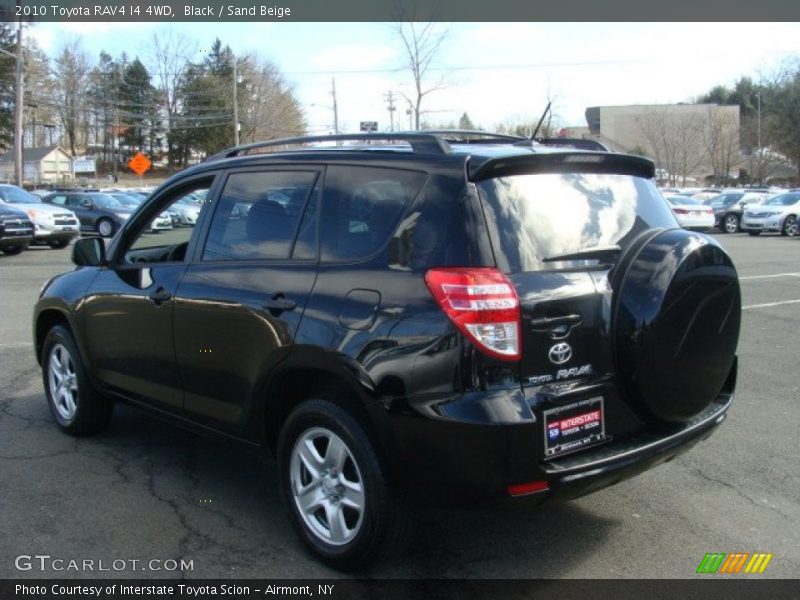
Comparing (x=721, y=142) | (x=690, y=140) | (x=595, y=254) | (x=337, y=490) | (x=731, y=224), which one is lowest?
(x=337, y=490)

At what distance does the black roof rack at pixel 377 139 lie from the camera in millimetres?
3283

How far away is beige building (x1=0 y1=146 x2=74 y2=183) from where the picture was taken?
80.4m

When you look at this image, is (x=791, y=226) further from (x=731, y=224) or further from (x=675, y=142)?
(x=675, y=142)

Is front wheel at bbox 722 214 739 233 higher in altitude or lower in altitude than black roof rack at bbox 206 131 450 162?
lower

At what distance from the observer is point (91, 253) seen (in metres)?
4.92

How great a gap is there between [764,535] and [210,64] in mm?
82139

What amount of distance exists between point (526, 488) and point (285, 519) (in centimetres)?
150

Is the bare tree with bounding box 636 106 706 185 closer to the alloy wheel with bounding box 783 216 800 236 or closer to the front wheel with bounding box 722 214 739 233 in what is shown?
the front wheel with bounding box 722 214 739 233

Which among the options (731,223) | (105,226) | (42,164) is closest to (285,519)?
(105,226)

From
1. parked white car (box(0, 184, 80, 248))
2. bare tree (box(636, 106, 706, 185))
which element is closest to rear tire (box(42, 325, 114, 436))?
parked white car (box(0, 184, 80, 248))

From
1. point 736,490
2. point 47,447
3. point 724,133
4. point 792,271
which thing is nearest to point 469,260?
point 736,490

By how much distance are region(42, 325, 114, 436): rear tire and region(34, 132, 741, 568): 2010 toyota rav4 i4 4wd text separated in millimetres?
1321

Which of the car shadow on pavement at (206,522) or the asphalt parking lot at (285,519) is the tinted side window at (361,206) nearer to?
the car shadow on pavement at (206,522)

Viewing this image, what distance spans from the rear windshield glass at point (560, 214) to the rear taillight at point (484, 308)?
0.40 ft
